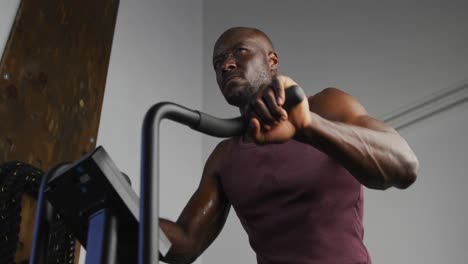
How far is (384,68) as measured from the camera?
87.5 inches

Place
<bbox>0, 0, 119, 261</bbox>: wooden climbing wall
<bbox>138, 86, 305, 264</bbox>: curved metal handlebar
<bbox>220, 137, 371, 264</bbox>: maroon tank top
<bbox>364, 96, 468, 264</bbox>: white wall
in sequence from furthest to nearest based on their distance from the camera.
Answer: <bbox>364, 96, 468, 264</bbox>: white wall
<bbox>0, 0, 119, 261</bbox>: wooden climbing wall
<bbox>220, 137, 371, 264</bbox>: maroon tank top
<bbox>138, 86, 305, 264</bbox>: curved metal handlebar

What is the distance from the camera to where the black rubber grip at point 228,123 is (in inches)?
27.3

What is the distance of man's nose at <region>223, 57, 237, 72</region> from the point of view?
1558 millimetres

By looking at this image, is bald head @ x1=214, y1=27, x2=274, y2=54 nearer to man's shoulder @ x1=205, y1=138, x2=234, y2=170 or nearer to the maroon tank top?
man's shoulder @ x1=205, y1=138, x2=234, y2=170

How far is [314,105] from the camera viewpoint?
139 centimetres

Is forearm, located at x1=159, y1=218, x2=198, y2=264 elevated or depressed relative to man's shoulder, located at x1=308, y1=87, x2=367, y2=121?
depressed

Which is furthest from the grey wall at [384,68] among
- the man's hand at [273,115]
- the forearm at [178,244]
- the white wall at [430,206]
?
the man's hand at [273,115]

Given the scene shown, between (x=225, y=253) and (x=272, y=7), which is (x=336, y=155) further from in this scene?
(x=272, y=7)

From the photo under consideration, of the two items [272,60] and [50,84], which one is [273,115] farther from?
[50,84]

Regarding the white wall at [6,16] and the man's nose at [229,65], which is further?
the white wall at [6,16]

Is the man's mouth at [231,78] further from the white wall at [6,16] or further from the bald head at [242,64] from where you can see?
the white wall at [6,16]

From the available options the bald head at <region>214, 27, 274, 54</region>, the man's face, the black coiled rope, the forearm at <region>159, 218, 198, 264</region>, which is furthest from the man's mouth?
the black coiled rope

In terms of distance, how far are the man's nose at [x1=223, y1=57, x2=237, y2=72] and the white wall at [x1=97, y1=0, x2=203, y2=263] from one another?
635 mm

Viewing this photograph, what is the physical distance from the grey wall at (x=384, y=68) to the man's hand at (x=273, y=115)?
48.2 inches
